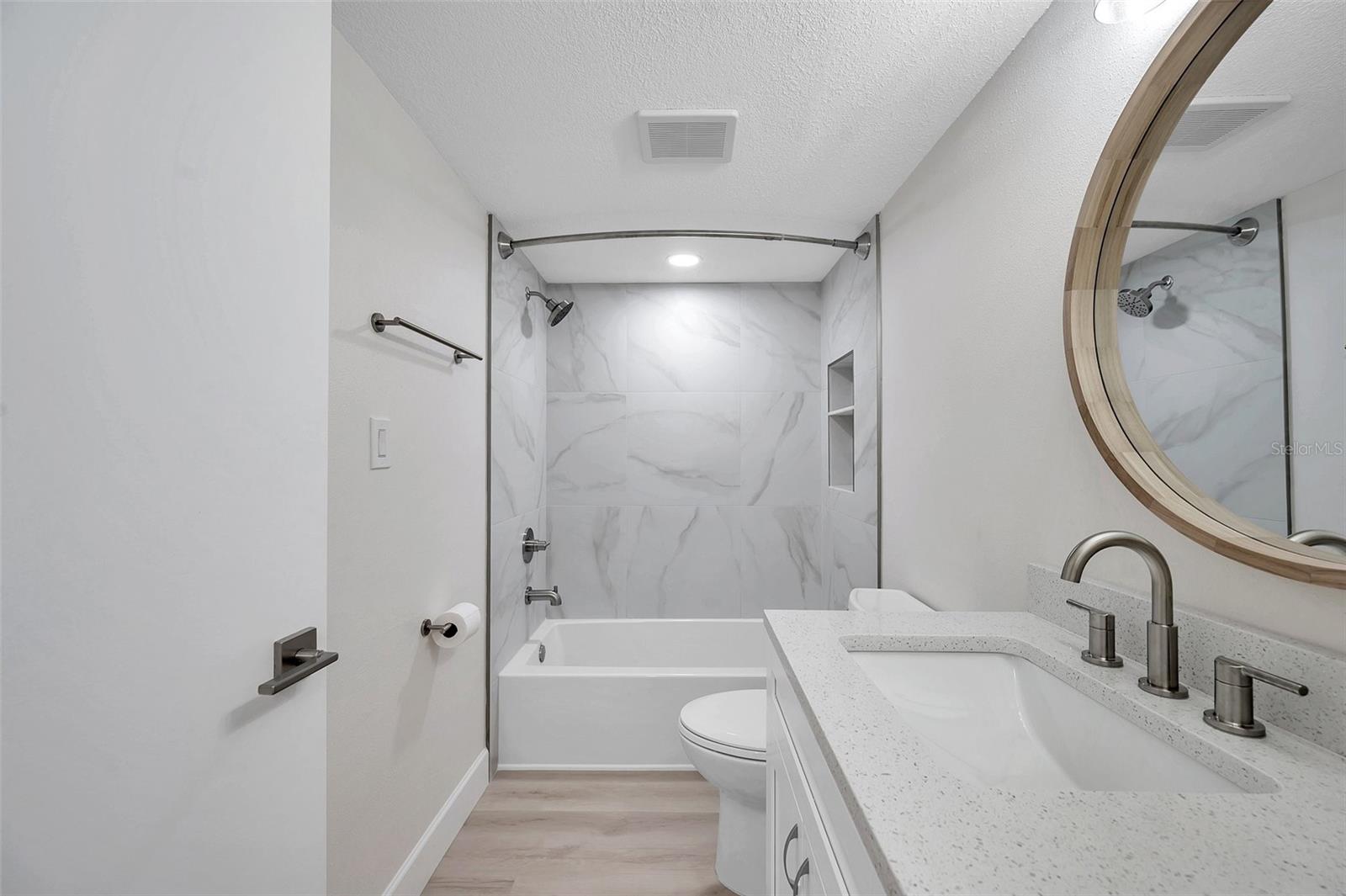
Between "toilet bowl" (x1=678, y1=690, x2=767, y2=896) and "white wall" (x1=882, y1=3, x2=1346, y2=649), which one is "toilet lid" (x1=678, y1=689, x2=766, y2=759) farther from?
"white wall" (x1=882, y1=3, x2=1346, y2=649)

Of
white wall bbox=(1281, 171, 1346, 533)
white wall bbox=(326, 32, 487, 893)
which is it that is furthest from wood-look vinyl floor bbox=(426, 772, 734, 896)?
white wall bbox=(1281, 171, 1346, 533)

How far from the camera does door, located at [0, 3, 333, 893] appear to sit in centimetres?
51

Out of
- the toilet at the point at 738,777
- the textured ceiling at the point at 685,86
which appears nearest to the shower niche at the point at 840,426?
the textured ceiling at the point at 685,86

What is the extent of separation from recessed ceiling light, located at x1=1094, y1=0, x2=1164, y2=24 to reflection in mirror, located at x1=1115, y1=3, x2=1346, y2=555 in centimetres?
20

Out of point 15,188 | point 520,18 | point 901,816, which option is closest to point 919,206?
point 520,18

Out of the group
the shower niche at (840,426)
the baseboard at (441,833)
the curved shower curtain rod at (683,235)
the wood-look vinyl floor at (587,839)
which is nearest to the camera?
the baseboard at (441,833)

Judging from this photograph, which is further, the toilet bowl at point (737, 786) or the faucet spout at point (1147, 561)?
the toilet bowl at point (737, 786)

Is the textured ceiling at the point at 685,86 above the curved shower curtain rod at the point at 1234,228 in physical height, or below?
above

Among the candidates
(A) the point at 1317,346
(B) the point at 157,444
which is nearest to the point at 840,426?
(A) the point at 1317,346

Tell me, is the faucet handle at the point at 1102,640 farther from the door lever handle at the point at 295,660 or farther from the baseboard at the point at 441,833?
the baseboard at the point at 441,833

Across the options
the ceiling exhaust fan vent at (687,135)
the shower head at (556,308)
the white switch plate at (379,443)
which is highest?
the ceiling exhaust fan vent at (687,135)

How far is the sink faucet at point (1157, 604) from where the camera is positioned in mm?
801

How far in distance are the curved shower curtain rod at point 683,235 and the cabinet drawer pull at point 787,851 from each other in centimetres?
189

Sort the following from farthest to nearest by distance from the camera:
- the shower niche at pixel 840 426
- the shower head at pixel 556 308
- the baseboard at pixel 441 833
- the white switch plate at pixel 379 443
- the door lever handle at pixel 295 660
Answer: the shower niche at pixel 840 426 < the shower head at pixel 556 308 < the baseboard at pixel 441 833 < the white switch plate at pixel 379 443 < the door lever handle at pixel 295 660
